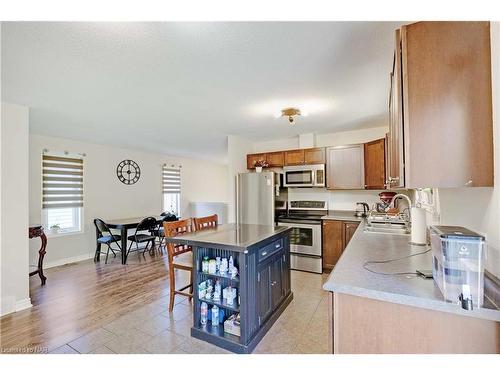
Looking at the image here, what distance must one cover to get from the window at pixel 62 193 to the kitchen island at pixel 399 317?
4.85 meters

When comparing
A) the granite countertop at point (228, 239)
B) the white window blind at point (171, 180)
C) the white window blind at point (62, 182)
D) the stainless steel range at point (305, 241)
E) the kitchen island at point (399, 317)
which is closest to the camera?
the kitchen island at point (399, 317)

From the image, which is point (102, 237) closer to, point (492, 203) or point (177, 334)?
point (177, 334)

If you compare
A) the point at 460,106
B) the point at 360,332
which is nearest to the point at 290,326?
the point at 360,332

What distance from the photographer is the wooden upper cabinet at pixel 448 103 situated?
1.03m

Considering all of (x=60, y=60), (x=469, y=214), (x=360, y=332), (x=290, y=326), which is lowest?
(x=290, y=326)

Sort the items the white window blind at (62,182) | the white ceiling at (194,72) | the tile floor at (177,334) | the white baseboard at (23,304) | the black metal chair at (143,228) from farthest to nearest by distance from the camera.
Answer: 1. the black metal chair at (143,228)
2. the white window blind at (62,182)
3. the white baseboard at (23,304)
4. the tile floor at (177,334)
5. the white ceiling at (194,72)

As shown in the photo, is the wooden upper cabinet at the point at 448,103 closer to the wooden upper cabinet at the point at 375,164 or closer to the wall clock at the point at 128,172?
the wooden upper cabinet at the point at 375,164

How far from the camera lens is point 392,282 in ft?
3.73

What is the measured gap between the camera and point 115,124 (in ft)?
11.3

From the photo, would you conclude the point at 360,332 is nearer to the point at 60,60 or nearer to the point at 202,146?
the point at 60,60

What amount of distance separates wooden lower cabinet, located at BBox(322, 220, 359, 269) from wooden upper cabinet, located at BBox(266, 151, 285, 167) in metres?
1.34

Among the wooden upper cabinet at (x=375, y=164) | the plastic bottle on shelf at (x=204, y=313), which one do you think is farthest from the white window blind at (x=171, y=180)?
the wooden upper cabinet at (x=375, y=164)

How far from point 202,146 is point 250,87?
304 centimetres

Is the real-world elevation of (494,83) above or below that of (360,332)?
above
